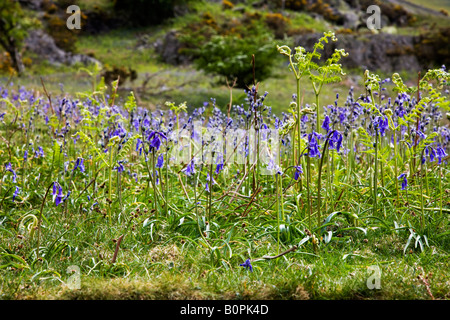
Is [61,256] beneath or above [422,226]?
beneath

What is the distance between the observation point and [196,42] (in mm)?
15406

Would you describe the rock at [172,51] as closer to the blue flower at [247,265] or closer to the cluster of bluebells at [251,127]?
the cluster of bluebells at [251,127]

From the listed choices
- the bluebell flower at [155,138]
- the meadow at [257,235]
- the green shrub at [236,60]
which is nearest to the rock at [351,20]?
the green shrub at [236,60]

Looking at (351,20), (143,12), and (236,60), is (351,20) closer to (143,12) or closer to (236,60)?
(143,12)

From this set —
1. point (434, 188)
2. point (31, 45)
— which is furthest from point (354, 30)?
point (434, 188)

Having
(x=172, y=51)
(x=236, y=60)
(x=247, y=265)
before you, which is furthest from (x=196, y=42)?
(x=247, y=265)

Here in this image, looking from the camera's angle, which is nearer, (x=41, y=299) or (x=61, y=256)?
(x=41, y=299)

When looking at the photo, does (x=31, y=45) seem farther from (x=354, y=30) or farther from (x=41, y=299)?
(x=41, y=299)

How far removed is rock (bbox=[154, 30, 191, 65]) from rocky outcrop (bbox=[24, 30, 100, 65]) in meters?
3.50

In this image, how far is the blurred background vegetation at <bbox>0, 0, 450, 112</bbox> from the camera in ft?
41.2

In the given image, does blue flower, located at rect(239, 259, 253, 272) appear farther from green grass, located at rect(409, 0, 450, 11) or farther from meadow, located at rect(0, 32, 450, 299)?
green grass, located at rect(409, 0, 450, 11)

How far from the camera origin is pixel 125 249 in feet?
9.43

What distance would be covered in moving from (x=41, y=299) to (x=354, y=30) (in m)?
26.3

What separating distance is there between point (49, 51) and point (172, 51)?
18.8 ft
